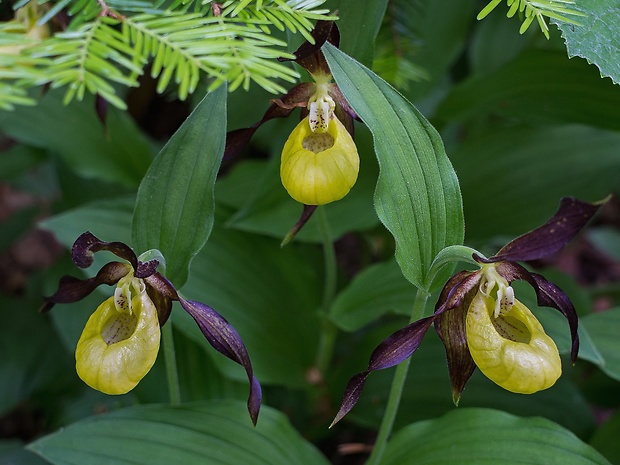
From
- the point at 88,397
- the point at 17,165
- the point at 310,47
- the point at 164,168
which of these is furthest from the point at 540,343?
the point at 17,165

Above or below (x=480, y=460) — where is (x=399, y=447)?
below

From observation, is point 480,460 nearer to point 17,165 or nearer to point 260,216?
point 260,216

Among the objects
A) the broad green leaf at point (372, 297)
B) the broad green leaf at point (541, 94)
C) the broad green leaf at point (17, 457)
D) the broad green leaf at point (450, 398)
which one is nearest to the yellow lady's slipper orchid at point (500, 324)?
the broad green leaf at point (372, 297)

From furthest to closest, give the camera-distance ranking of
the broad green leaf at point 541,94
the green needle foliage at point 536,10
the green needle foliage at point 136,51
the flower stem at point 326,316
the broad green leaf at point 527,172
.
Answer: the broad green leaf at point 527,172 → the broad green leaf at point 541,94 → the flower stem at point 326,316 → the green needle foliage at point 536,10 → the green needle foliage at point 136,51

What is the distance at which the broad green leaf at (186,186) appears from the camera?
3.77 feet

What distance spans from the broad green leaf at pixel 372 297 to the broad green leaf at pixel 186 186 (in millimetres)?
510

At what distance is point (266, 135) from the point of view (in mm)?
2273

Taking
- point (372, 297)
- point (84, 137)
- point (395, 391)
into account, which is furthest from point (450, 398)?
point (84, 137)

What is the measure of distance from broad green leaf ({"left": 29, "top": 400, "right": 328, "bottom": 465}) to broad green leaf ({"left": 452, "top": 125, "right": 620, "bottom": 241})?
3.11ft

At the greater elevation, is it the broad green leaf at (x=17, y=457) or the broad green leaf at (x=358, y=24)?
the broad green leaf at (x=358, y=24)

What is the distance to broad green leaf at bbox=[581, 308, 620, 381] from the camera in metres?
1.44

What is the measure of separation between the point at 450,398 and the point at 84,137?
1367mm

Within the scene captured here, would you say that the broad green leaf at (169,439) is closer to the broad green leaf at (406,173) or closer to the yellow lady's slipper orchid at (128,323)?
the yellow lady's slipper orchid at (128,323)

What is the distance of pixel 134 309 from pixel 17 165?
1.27 meters
